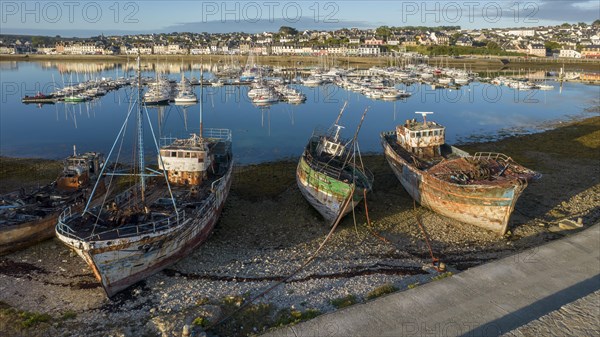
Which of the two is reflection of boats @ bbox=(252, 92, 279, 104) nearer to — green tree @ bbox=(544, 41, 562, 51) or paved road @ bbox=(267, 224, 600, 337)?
paved road @ bbox=(267, 224, 600, 337)

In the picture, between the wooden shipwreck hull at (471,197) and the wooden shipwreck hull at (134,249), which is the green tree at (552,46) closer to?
the wooden shipwreck hull at (471,197)

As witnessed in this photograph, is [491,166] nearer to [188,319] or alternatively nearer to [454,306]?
[454,306]

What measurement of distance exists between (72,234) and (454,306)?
1356cm

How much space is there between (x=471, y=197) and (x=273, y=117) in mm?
40796

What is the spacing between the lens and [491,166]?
25297mm

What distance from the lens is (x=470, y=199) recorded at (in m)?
22.6

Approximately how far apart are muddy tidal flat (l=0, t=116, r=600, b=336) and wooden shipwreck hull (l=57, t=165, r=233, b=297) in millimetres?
467

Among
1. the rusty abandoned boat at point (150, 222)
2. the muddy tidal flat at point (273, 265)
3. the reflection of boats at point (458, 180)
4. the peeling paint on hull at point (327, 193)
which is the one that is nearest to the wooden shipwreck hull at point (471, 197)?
the reflection of boats at point (458, 180)

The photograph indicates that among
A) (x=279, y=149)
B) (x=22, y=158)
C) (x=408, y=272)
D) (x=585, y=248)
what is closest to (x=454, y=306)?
(x=408, y=272)

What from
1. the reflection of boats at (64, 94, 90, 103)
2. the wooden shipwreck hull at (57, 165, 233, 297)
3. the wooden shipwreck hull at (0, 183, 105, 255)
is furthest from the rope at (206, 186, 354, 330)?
the reflection of boats at (64, 94, 90, 103)

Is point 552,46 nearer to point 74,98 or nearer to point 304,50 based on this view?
point 304,50

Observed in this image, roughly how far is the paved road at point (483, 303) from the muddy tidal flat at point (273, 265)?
1.22m

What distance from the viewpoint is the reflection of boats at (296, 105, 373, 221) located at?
22.8 m

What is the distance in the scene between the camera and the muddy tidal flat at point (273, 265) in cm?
1505
